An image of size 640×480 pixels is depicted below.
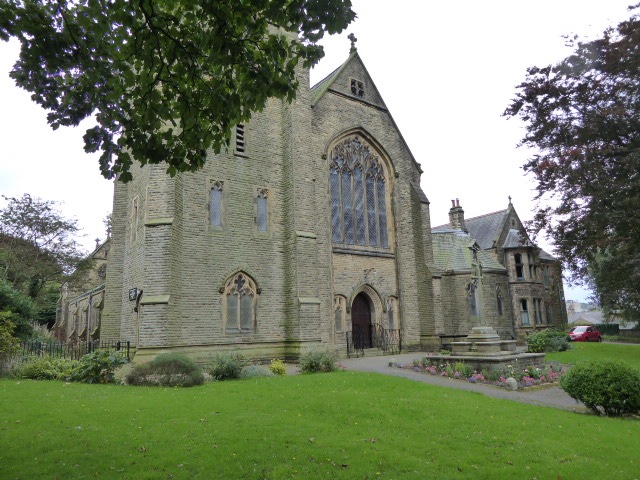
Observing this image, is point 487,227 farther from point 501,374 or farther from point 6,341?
point 6,341

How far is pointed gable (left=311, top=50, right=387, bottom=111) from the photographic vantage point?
22.0m

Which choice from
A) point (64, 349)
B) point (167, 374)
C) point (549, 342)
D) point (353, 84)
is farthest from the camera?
point (353, 84)

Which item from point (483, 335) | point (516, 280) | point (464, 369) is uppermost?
point (516, 280)

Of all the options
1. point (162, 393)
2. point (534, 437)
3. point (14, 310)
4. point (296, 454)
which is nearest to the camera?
point (296, 454)

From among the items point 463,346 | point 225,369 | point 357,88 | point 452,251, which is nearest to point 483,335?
point 463,346

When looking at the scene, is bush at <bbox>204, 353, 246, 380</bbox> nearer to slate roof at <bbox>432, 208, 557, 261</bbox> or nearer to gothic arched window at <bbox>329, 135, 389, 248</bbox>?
gothic arched window at <bbox>329, 135, 389, 248</bbox>

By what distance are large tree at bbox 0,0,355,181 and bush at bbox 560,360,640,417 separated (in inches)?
317

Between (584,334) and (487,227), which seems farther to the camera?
(487,227)

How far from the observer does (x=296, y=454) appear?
5.62 m

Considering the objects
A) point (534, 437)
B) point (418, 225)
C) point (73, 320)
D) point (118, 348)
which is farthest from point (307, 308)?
point (73, 320)

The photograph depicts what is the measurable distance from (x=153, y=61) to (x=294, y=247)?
40.5 ft

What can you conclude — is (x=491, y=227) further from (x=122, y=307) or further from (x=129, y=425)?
(x=129, y=425)

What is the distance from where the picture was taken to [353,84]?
2306 cm

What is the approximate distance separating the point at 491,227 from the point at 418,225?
16459 millimetres
